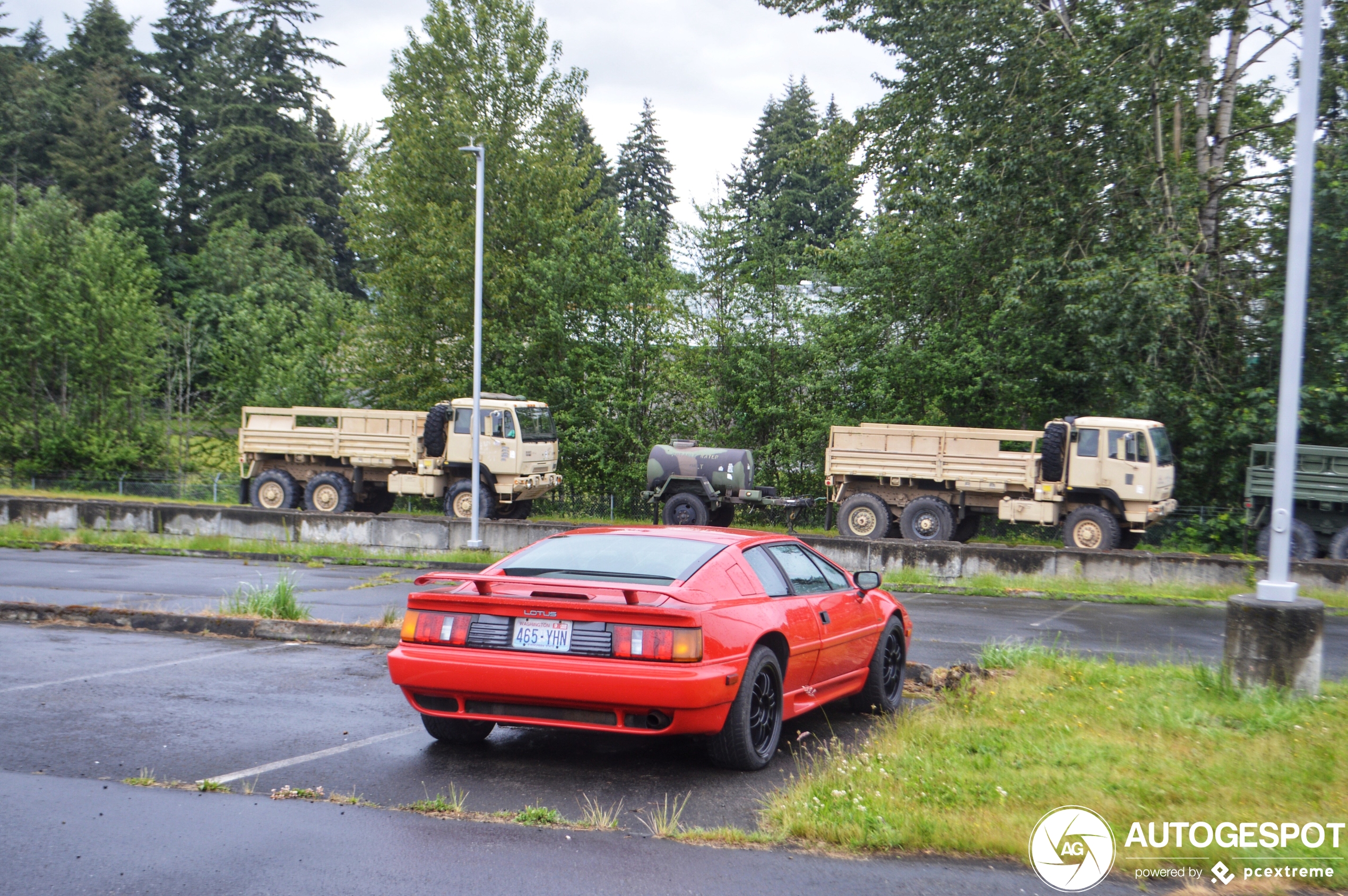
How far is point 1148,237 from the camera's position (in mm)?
23266

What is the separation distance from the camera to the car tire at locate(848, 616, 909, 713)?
7520mm

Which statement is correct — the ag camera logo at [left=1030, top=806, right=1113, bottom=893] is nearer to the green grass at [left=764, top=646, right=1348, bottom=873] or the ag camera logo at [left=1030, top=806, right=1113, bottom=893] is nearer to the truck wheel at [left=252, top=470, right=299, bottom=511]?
the green grass at [left=764, top=646, right=1348, bottom=873]

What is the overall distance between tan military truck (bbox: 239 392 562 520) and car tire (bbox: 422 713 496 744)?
18548 millimetres

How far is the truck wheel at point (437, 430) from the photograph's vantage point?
83.7ft

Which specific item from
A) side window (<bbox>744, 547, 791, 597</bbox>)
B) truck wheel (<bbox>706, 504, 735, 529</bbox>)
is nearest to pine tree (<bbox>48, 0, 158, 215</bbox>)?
truck wheel (<bbox>706, 504, 735, 529</bbox>)

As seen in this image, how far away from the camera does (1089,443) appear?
858 inches

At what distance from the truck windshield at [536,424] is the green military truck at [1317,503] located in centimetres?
1504

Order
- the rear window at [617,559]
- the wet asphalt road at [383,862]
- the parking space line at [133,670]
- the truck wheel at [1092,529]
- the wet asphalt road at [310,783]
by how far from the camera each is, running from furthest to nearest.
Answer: the truck wheel at [1092,529] → the parking space line at [133,670] → the rear window at [617,559] → the wet asphalt road at [310,783] → the wet asphalt road at [383,862]

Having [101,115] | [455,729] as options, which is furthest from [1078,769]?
[101,115]

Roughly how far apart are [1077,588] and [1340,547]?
259 inches

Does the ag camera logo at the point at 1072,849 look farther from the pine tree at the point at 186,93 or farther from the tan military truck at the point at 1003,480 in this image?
the pine tree at the point at 186,93

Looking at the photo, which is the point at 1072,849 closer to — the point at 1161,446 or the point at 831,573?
the point at 831,573

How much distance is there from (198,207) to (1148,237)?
180ft

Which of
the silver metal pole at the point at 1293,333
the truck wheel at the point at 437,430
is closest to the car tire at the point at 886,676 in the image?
the silver metal pole at the point at 1293,333
